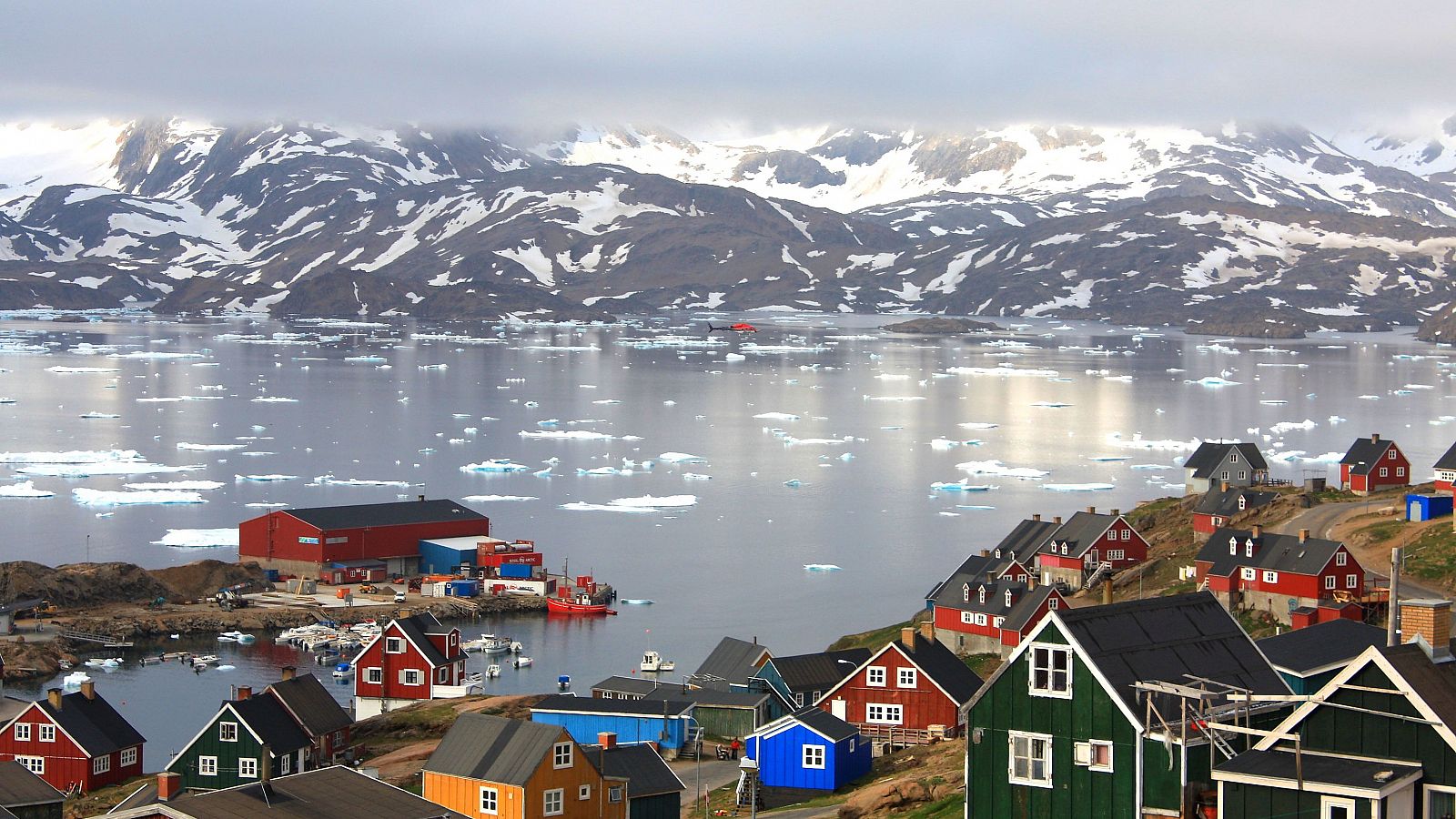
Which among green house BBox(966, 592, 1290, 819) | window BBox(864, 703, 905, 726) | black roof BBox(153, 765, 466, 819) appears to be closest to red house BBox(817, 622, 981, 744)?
window BBox(864, 703, 905, 726)

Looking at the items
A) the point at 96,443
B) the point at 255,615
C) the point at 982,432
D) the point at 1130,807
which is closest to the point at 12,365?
the point at 96,443

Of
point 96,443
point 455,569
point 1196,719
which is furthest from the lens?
point 96,443

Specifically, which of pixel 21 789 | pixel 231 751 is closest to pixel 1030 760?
pixel 21 789

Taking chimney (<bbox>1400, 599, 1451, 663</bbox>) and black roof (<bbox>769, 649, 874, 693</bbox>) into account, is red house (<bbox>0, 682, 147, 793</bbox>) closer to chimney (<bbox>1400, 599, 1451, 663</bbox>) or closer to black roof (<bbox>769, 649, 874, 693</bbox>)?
black roof (<bbox>769, 649, 874, 693</bbox>)

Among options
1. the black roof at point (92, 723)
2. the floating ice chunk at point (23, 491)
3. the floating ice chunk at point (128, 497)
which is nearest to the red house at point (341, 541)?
the floating ice chunk at point (128, 497)

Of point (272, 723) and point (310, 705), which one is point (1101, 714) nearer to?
point (272, 723)

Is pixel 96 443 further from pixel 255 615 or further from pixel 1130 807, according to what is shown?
pixel 1130 807

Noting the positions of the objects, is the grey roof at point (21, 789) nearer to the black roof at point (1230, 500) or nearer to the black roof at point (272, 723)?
the black roof at point (272, 723)
